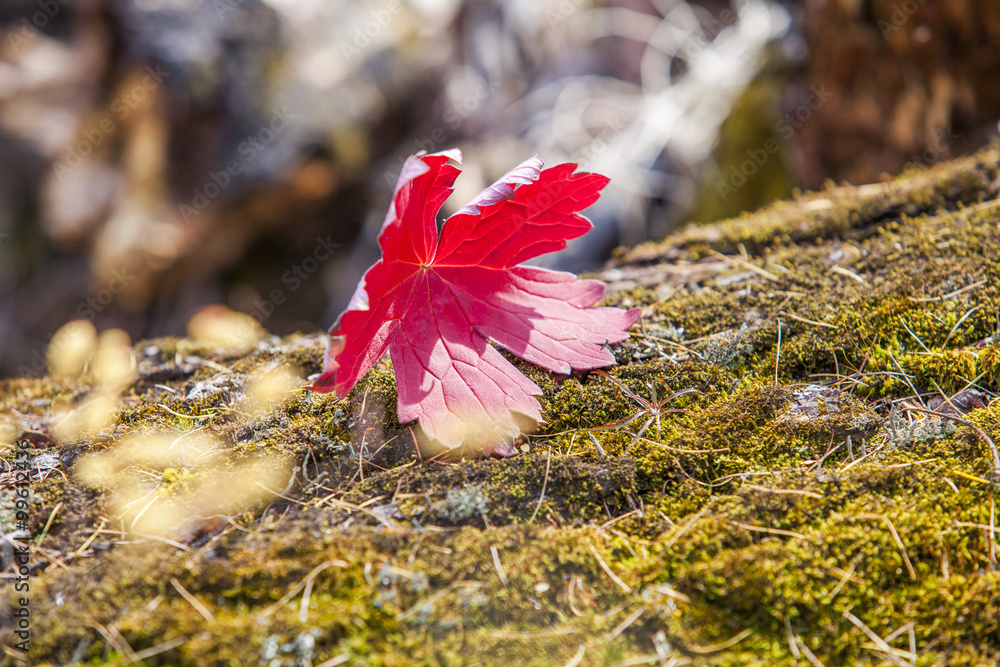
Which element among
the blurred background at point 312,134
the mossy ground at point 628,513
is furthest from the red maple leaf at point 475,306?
the blurred background at point 312,134

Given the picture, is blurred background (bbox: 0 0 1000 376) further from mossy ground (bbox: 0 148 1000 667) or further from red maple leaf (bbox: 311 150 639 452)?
red maple leaf (bbox: 311 150 639 452)

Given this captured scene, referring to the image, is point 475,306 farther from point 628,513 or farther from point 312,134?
point 312,134

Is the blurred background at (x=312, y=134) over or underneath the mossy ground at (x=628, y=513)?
over

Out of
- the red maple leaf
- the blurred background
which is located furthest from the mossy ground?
the blurred background

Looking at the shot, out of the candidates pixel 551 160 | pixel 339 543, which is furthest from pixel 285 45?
pixel 339 543

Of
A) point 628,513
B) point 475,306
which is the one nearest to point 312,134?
point 475,306

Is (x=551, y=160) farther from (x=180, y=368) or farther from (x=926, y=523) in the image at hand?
(x=926, y=523)

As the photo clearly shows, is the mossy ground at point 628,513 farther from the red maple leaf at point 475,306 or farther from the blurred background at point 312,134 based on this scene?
the blurred background at point 312,134
